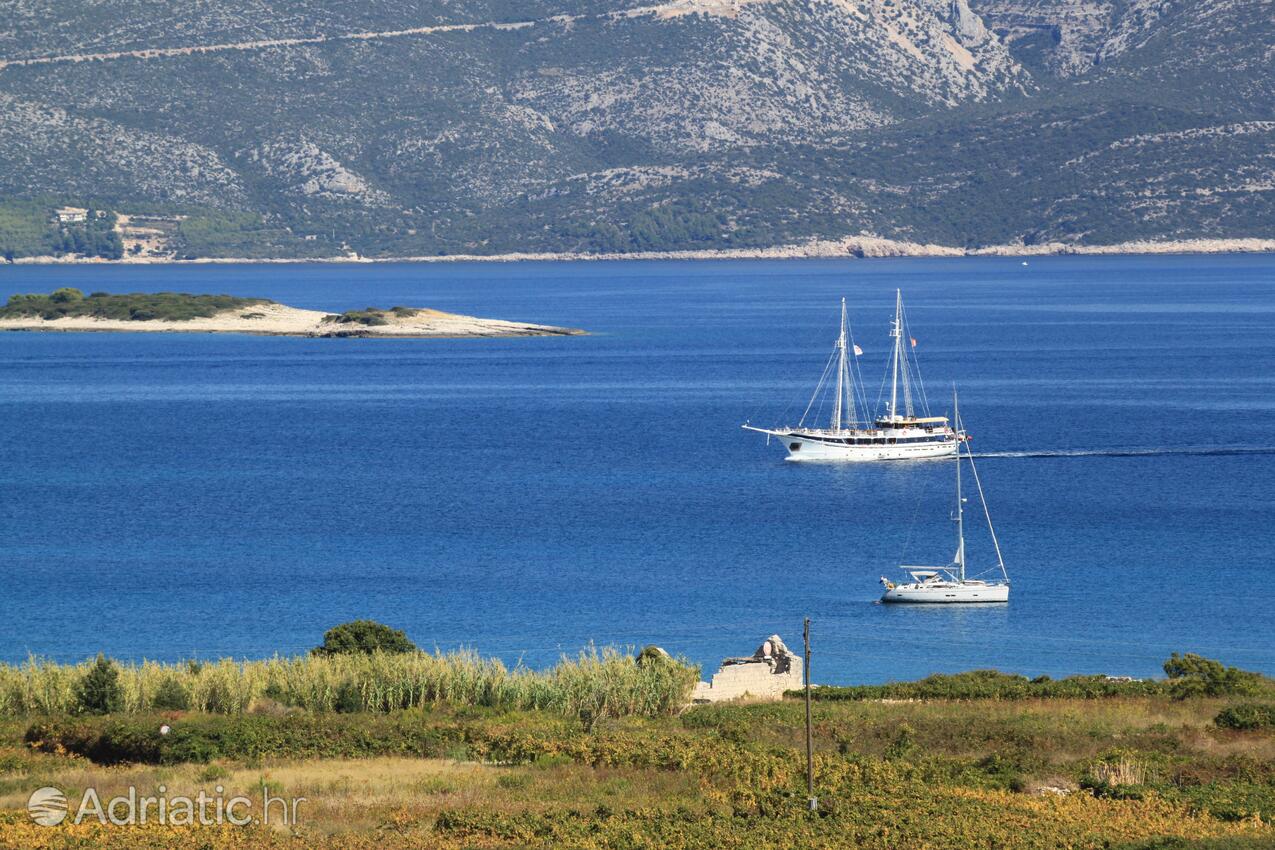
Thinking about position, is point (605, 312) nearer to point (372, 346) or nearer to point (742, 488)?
point (372, 346)

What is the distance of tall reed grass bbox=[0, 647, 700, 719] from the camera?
3344cm

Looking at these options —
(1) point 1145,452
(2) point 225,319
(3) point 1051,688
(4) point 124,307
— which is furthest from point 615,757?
(4) point 124,307

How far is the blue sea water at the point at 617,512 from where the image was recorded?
48750 mm

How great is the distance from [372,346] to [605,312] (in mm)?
43198

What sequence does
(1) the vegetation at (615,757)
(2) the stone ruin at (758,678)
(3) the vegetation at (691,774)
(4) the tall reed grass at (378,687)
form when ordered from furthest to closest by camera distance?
(2) the stone ruin at (758,678)
(4) the tall reed grass at (378,687)
(1) the vegetation at (615,757)
(3) the vegetation at (691,774)

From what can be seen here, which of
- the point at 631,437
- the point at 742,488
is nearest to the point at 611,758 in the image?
the point at 742,488

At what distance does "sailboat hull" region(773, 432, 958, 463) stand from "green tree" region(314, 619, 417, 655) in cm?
4609

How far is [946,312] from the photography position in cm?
18238

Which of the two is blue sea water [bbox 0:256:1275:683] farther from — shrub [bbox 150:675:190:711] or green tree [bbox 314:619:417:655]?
shrub [bbox 150:675:190:711]

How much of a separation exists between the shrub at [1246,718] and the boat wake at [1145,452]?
49.6m

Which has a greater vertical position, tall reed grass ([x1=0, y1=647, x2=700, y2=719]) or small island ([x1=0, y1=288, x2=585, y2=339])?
small island ([x1=0, y1=288, x2=585, y2=339])

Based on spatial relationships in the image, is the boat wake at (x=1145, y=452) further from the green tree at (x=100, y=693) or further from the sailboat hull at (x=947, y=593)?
the green tree at (x=100, y=693)

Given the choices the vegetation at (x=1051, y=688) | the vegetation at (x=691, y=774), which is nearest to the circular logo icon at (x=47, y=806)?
the vegetation at (x=691, y=774)

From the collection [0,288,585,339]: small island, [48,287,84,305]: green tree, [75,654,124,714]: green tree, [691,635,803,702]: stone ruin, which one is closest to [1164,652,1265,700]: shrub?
[691,635,803,702]: stone ruin
